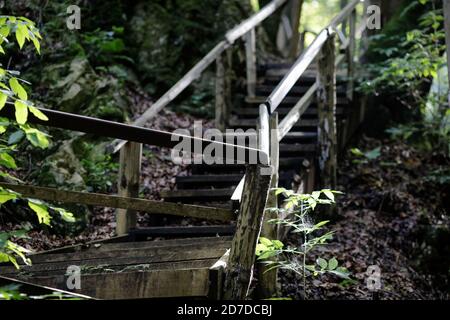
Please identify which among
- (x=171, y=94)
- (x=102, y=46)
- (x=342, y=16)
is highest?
(x=342, y=16)

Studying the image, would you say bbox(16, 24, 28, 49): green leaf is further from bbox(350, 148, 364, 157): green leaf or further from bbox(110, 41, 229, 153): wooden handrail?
bbox(350, 148, 364, 157): green leaf

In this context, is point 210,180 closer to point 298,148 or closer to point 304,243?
point 298,148

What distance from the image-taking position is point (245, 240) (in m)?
3.96

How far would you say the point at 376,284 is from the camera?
245 inches

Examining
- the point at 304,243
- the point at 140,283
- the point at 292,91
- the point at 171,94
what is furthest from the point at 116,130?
the point at 292,91

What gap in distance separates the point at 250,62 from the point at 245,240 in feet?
20.3

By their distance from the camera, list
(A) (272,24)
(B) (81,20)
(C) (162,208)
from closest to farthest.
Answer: (C) (162,208), (B) (81,20), (A) (272,24)

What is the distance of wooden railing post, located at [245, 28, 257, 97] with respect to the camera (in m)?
9.57

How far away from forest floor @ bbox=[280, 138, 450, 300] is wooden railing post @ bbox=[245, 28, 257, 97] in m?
1.98

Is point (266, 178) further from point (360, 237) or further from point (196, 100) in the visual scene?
point (196, 100)

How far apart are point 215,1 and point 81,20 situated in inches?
113

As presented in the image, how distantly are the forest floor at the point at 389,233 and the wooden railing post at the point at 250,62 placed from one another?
1.98 metres

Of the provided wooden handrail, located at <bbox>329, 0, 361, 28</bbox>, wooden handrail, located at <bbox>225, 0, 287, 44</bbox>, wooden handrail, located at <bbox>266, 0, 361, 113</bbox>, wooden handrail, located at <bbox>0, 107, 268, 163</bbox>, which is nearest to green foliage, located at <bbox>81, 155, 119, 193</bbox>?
wooden handrail, located at <bbox>225, 0, 287, 44</bbox>
